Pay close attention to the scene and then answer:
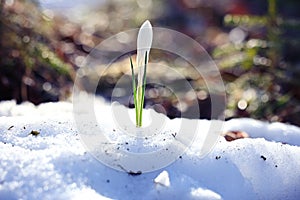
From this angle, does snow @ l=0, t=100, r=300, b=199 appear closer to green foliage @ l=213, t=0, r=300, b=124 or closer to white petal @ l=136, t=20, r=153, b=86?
white petal @ l=136, t=20, r=153, b=86

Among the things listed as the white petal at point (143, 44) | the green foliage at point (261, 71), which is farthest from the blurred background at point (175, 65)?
the white petal at point (143, 44)

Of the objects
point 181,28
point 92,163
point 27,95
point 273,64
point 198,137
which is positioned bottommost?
point 92,163

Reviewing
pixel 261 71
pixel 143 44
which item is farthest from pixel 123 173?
pixel 261 71

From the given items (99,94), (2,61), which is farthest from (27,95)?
(99,94)

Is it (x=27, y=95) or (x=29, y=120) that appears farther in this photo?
(x=27, y=95)

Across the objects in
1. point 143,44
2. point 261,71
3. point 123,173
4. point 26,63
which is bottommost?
point 123,173

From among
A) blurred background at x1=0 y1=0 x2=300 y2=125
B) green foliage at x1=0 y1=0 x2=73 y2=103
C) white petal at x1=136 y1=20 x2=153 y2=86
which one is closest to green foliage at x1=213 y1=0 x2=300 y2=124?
blurred background at x1=0 y1=0 x2=300 y2=125

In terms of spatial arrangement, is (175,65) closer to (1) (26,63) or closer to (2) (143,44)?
(1) (26,63)

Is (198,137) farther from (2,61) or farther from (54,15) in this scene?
(54,15)
